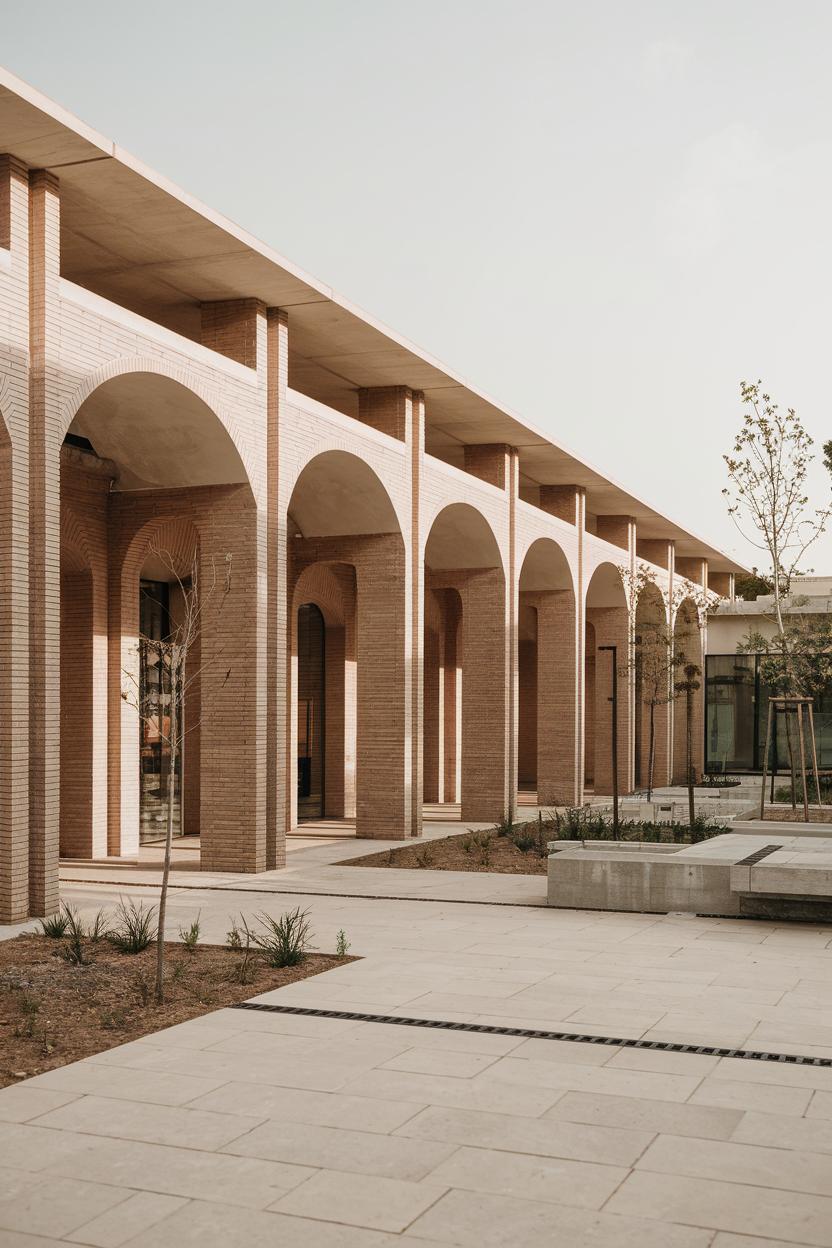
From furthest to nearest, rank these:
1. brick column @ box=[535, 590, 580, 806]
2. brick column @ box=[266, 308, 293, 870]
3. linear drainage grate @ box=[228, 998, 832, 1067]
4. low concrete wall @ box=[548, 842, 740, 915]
→ brick column @ box=[535, 590, 580, 806] → brick column @ box=[266, 308, 293, 870] → low concrete wall @ box=[548, 842, 740, 915] → linear drainage grate @ box=[228, 998, 832, 1067]

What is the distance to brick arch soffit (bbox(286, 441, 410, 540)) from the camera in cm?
1622

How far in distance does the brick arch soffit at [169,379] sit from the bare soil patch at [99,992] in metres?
4.84

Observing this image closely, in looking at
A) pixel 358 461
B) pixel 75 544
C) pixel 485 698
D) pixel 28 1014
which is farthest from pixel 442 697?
pixel 28 1014

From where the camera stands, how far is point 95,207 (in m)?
12.5

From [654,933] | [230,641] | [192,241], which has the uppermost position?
A: [192,241]

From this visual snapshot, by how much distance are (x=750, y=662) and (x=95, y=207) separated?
28312mm

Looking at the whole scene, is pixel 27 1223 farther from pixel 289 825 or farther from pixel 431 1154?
pixel 289 825

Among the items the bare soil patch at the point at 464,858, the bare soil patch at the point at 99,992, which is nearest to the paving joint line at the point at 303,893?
the bare soil patch at the point at 464,858

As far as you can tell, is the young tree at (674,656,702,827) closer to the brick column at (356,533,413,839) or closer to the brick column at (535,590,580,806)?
the brick column at (535,590,580,806)

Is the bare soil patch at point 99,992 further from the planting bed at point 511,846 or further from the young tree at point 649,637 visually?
the young tree at point 649,637

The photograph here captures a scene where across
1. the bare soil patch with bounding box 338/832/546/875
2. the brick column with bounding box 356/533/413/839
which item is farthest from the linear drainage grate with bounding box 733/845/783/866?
the brick column with bounding box 356/533/413/839

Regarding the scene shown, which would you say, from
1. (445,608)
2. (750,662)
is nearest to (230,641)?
(445,608)

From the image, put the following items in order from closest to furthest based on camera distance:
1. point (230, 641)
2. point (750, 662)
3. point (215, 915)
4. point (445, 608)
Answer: point (215, 915) < point (230, 641) < point (445, 608) < point (750, 662)

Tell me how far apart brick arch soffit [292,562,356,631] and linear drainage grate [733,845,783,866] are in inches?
415
